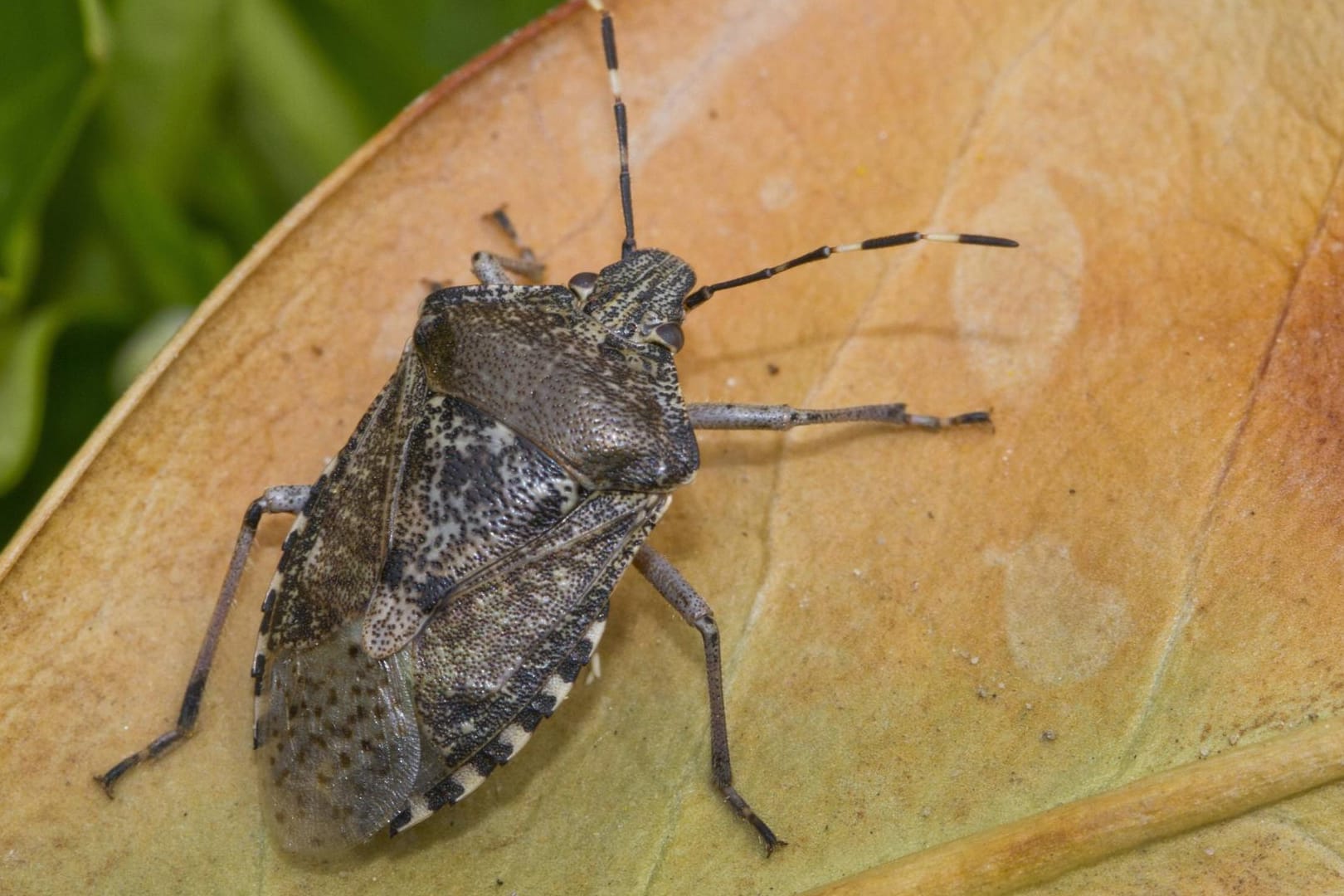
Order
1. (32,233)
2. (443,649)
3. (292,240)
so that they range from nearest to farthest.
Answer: (443,649), (292,240), (32,233)

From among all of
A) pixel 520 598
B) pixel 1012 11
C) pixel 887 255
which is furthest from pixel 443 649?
pixel 1012 11

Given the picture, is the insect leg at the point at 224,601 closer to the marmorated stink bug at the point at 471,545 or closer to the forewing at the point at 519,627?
the marmorated stink bug at the point at 471,545

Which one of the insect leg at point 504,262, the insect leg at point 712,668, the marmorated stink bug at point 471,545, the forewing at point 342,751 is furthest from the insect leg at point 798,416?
the forewing at point 342,751

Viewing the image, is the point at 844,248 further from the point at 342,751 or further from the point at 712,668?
the point at 342,751

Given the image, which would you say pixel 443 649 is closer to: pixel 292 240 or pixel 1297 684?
pixel 292 240

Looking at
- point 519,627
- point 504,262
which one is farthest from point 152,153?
point 519,627

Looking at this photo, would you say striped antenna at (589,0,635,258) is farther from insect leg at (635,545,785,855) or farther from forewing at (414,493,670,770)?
insect leg at (635,545,785,855)

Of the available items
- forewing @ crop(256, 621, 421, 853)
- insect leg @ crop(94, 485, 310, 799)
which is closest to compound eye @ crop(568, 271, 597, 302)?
insect leg @ crop(94, 485, 310, 799)
